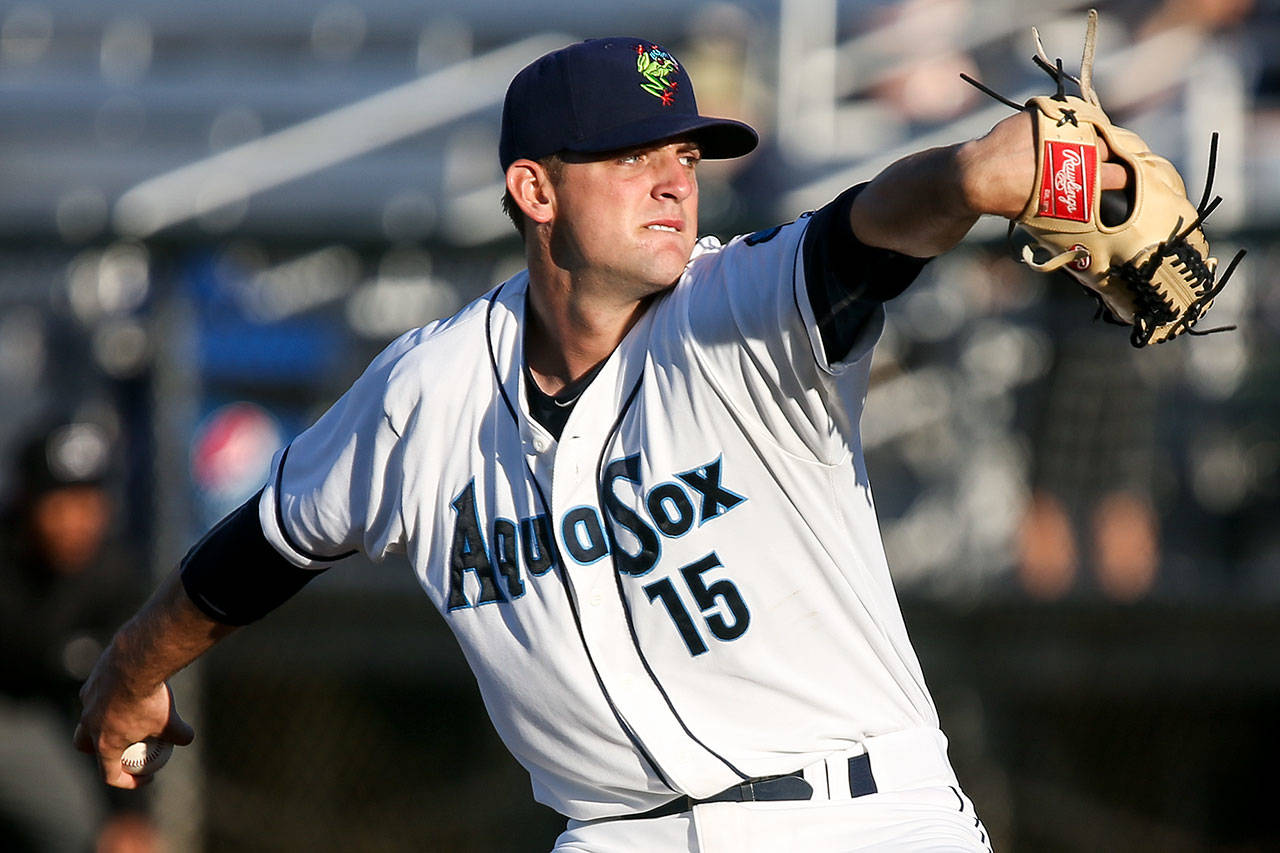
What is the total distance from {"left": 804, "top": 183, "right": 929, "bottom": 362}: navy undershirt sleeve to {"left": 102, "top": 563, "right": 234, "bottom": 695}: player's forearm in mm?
1345

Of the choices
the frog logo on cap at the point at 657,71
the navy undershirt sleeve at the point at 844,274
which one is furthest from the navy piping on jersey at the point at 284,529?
the navy undershirt sleeve at the point at 844,274

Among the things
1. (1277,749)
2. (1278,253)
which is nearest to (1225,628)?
(1277,749)

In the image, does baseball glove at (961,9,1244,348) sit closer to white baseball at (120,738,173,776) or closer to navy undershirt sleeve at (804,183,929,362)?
navy undershirt sleeve at (804,183,929,362)

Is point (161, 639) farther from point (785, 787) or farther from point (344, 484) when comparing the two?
point (785, 787)

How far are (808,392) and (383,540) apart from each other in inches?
36.1

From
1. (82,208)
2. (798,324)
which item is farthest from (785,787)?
(82,208)

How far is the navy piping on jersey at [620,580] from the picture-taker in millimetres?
2445

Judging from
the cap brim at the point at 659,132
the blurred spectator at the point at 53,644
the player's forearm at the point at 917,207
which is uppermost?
the cap brim at the point at 659,132

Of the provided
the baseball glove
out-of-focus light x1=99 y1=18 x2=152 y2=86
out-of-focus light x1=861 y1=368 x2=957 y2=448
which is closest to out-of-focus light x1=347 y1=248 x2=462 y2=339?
out-of-focus light x1=861 y1=368 x2=957 y2=448

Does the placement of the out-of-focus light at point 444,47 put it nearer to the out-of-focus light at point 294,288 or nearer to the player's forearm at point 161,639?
the out-of-focus light at point 294,288

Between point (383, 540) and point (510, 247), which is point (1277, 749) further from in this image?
point (383, 540)

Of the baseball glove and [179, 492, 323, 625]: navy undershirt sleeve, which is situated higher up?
the baseball glove

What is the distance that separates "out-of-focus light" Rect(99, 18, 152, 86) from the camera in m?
9.09

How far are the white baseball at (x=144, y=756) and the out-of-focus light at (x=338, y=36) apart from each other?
6.60 meters
